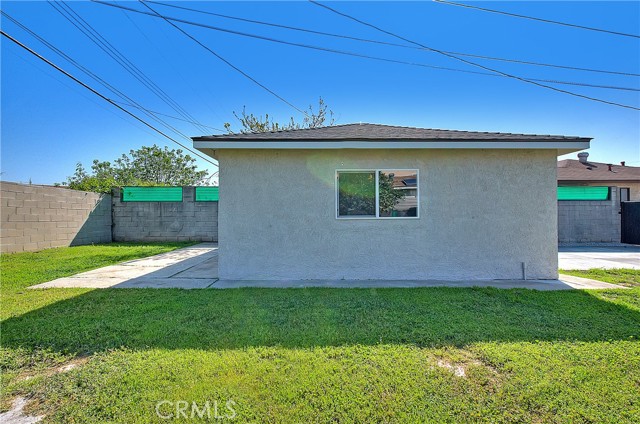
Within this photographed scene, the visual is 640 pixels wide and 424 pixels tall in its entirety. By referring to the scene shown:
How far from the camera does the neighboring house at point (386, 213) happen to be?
613 centimetres

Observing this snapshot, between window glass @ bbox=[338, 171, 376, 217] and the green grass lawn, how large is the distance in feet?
6.47

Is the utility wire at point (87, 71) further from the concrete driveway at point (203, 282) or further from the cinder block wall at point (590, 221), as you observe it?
the cinder block wall at point (590, 221)

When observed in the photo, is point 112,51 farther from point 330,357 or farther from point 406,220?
point 330,357

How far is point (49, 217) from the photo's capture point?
1050 cm

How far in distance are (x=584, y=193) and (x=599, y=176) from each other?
691cm

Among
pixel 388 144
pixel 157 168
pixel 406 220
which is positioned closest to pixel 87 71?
pixel 388 144

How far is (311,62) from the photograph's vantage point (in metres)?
12.4

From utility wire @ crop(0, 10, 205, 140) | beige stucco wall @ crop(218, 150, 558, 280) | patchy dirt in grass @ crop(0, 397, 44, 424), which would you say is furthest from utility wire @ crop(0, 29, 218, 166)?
patchy dirt in grass @ crop(0, 397, 44, 424)

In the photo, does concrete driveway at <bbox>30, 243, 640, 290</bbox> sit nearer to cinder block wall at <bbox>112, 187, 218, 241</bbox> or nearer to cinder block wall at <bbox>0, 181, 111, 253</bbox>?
cinder block wall at <bbox>0, 181, 111, 253</bbox>

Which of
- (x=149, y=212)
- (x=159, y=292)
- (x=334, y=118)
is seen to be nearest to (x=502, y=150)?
(x=159, y=292)

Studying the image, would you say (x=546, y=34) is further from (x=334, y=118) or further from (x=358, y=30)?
(x=334, y=118)

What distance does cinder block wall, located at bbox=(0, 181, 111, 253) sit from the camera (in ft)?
29.9

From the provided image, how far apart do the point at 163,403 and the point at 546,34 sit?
48.9 ft

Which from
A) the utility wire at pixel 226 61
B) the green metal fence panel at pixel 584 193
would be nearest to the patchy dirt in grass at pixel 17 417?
the utility wire at pixel 226 61
